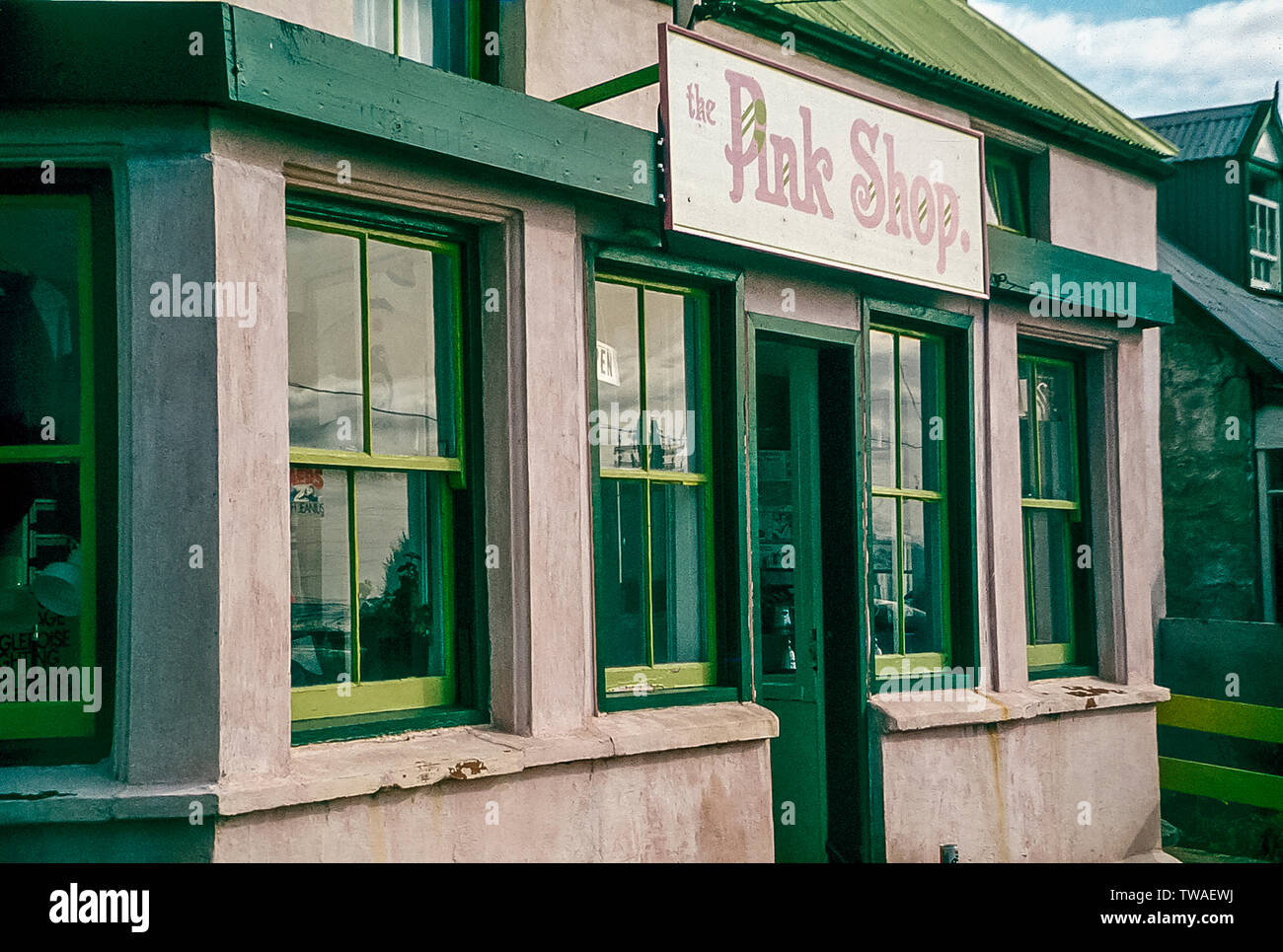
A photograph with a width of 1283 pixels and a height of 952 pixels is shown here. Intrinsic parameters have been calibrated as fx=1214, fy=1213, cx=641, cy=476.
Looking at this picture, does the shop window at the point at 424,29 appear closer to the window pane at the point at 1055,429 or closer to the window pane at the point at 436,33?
the window pane at the point at 436,33

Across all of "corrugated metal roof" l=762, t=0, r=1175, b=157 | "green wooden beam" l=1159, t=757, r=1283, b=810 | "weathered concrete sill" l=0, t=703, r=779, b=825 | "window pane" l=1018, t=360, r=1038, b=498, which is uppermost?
"corrugated metal roof" l=762, t=0, r=1175, b=157

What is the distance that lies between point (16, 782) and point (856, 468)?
14.2ft

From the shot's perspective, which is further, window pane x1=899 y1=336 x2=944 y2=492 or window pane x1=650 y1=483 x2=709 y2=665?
window pane x1=899 y1=336 x2=944 y2=492

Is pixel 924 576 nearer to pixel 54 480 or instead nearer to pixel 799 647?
pixel 799 647

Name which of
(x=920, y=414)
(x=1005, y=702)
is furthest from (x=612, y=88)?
(x=1005, y=702)

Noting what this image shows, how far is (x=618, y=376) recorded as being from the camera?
561 cm

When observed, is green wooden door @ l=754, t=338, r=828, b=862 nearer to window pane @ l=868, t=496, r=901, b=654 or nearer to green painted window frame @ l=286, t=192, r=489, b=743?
window pane @ l=868, t=496, r=901, b=654

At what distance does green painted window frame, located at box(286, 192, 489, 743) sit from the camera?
4.52m

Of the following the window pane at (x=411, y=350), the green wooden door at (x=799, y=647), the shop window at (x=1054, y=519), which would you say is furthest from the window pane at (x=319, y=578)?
the shop window at (x=1054, y=519)

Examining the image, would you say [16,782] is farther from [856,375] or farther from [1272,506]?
[1272,506]

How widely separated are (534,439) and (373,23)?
180cm

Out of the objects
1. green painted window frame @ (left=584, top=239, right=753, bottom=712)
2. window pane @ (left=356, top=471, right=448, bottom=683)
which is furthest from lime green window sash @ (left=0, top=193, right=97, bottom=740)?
green painted window frame @ (left=584, top=239, right=753, bottom=712)

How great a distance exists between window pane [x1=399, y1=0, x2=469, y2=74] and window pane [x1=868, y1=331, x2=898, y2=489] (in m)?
2.89
